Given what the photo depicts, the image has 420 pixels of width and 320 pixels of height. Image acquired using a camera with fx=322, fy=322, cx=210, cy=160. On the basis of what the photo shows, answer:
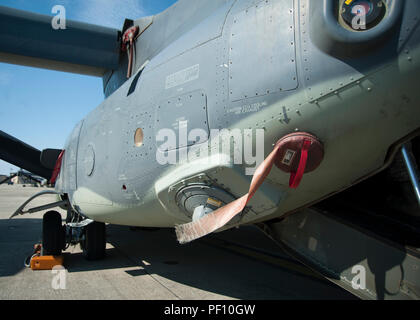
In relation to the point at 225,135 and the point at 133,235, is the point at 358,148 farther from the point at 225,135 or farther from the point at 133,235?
the point at 133,235

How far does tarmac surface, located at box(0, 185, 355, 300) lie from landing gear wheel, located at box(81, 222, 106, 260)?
0.50ft

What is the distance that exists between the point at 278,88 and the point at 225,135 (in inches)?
22.7

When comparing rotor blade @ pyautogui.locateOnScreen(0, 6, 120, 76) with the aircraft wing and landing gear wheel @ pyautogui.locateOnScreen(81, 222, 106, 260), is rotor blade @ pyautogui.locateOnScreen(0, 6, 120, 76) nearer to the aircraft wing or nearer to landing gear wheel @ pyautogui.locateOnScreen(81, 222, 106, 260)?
the aircraft wing

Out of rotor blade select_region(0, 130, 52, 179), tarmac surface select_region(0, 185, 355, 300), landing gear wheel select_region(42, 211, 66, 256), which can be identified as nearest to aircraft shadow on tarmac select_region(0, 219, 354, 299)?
tarmac surface select_region(0, 185, 355, 300)

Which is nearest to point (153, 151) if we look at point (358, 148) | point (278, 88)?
point (278, 88)

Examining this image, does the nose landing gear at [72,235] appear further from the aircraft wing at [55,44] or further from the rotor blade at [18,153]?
the rotor blade at [18,153]

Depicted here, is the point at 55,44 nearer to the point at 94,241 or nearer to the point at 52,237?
the point at 52,237

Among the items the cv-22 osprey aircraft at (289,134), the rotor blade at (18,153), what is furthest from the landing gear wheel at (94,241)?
the rotor blade at (18,153)

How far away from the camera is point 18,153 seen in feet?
26.1

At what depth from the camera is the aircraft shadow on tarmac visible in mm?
4094

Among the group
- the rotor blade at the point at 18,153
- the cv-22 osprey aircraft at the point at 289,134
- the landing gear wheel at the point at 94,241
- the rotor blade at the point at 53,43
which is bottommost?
the landing gear wheel at the point at 94,241

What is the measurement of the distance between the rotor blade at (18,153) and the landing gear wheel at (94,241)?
3.68m

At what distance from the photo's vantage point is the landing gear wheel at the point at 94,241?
5.47m

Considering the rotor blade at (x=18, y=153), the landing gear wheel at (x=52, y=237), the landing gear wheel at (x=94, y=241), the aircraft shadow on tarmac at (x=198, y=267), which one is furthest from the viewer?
the rotor blade at (x=18, y=153)
